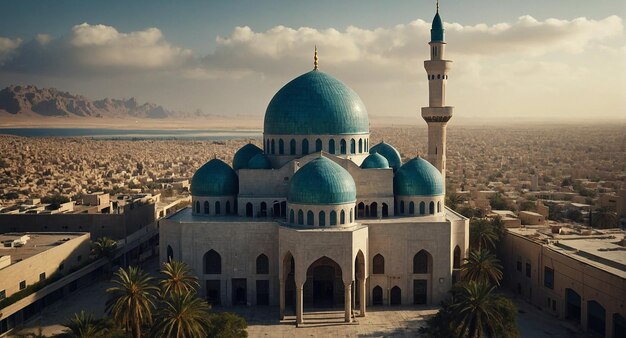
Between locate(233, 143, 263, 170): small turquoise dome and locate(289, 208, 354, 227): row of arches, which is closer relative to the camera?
locate(289, 208, 354, 227): row of arches

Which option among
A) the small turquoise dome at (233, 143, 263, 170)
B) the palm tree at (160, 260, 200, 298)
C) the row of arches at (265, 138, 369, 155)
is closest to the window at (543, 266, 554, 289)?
the row of arches at (265, 138, 369, 155)

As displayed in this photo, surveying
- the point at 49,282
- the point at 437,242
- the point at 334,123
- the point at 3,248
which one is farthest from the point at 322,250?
the point at 3,248

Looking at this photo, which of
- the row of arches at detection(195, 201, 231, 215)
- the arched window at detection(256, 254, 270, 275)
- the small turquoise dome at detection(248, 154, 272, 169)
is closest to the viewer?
the arched window at detection(256, 254, 270, 275)

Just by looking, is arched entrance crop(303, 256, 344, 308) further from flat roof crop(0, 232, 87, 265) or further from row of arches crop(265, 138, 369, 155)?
flat roof crop(0, 232, 87, 265)

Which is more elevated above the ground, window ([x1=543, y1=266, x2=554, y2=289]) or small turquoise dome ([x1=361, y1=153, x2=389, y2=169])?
small turquoise dome ([x1=361, y1=153, x2=389, y2=169])

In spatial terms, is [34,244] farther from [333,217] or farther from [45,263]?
[333,217]

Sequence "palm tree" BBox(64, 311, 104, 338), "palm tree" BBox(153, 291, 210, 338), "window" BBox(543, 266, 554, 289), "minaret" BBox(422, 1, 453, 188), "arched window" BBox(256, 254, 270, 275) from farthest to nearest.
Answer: "minaret" BBox(422, 1, 453, 188) < "arched window" BBox(256, 254, 270, 275) < "window" BBox(543, 266, 554, 289) < "palm tree" BBox(64, 311, 104, 338) < "palm tree" BBox(153, 291, 210, 338)

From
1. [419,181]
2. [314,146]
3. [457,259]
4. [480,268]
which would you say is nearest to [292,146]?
[314,146]

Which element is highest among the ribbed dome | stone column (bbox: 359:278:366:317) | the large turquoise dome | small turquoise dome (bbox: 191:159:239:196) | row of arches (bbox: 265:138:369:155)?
the ribbed dome
